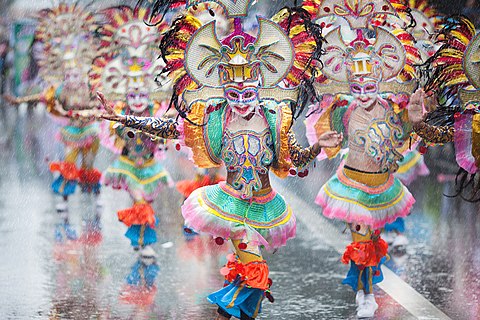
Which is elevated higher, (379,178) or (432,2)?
(432,2)

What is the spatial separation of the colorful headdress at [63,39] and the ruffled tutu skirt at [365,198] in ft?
21.5

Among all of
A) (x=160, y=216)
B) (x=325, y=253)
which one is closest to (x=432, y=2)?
(x=325, y=253)

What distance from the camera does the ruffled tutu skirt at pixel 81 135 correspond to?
15.8 metres

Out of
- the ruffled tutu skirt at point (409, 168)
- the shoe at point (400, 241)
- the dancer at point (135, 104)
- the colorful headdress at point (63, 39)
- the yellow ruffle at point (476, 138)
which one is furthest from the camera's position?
the colorful headdress at point (63, 39)

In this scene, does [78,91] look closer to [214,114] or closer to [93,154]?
[93,154]

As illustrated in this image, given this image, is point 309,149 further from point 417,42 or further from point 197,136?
point 417,42

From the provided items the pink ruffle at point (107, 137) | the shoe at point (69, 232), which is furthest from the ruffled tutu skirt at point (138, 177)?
the shoe at point (69, 232)

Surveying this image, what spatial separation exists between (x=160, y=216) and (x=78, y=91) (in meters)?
2.19

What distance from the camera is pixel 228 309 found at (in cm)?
863

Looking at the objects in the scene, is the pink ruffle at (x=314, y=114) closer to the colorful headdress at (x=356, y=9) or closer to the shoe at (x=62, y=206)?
the colorful headdress at (x=356, y=9)

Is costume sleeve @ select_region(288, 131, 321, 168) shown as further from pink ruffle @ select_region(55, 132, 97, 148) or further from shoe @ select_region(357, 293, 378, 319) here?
pink ruffle @ select_region(55, 132, 97, 148)

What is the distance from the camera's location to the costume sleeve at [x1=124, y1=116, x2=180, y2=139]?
886cm

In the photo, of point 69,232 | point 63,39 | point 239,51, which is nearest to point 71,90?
point 63,39

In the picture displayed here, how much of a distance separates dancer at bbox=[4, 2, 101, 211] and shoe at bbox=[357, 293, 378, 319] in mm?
5730
